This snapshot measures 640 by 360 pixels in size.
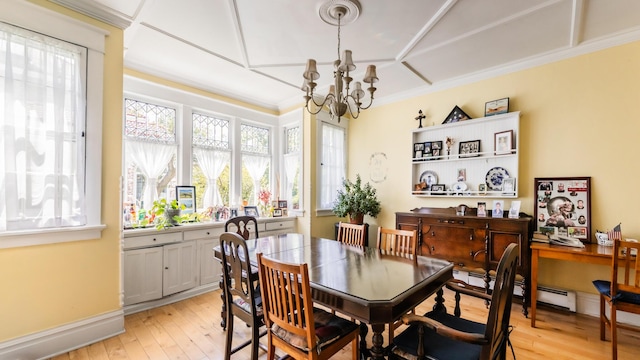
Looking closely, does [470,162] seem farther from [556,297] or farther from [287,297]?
[287,297]

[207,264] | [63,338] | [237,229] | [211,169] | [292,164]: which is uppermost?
[292,164]

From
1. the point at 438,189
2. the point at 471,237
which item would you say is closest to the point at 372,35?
the point at 438,189

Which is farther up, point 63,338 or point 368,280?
point 368,280

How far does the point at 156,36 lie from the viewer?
2.68 metres

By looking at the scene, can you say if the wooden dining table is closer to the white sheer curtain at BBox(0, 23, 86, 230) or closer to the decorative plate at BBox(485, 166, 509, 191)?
the white sheer curtain at BBox(0, 23, 86, 230)

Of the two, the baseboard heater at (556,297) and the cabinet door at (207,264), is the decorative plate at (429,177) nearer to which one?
the baseboard heater at (556,297)

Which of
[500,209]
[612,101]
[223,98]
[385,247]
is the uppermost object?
A: [223,98]

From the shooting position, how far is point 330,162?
15.5 feet

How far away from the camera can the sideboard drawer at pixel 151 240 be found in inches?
112

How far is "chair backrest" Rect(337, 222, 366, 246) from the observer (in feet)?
9.37

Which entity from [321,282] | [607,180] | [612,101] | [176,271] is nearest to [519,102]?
[612,101]

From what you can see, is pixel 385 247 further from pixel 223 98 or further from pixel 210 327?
pixel 223 98

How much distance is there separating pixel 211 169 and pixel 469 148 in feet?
11.9

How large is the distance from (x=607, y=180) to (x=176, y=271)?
4776 mm
